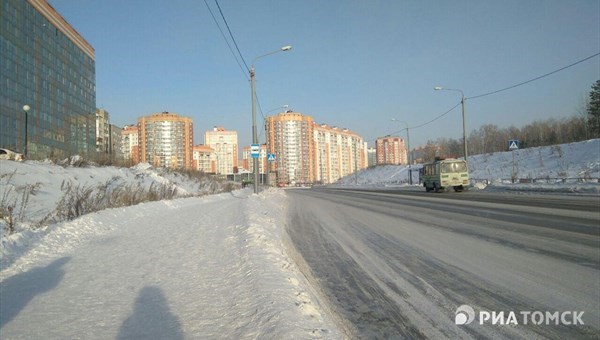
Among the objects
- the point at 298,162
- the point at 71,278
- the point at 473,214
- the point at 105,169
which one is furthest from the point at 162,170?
the point at 298,162

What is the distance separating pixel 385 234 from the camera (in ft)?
31.8

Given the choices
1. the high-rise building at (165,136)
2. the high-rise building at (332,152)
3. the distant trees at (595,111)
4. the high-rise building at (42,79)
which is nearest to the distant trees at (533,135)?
the distant trees at (595,111)

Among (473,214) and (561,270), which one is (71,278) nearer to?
(561,270)

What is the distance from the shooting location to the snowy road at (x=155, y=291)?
317cm

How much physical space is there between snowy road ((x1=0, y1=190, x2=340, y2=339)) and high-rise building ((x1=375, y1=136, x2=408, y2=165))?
130 metres

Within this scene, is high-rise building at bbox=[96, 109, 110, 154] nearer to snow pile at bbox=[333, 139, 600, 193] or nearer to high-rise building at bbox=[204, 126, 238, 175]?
high-rise building at bbox=[204, 126, 238, 175]

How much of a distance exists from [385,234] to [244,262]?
17.5 feet

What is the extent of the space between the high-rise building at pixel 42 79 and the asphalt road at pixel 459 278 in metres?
51.6

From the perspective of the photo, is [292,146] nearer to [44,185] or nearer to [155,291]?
[44,185]

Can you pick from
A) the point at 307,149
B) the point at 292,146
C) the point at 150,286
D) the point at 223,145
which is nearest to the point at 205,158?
the point at 223,145

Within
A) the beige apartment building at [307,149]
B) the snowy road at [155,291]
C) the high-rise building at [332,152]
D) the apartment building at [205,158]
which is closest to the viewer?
the snowy road at [155,291]

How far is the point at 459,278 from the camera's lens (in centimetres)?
548

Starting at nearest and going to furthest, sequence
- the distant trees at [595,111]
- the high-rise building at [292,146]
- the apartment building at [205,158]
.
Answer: the distant trees at [595,111] < the high-rise building at [292,146] < the apartment building at [205,158]

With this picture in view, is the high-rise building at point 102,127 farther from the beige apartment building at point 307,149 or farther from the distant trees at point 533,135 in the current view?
the distant trees at point 533,135
